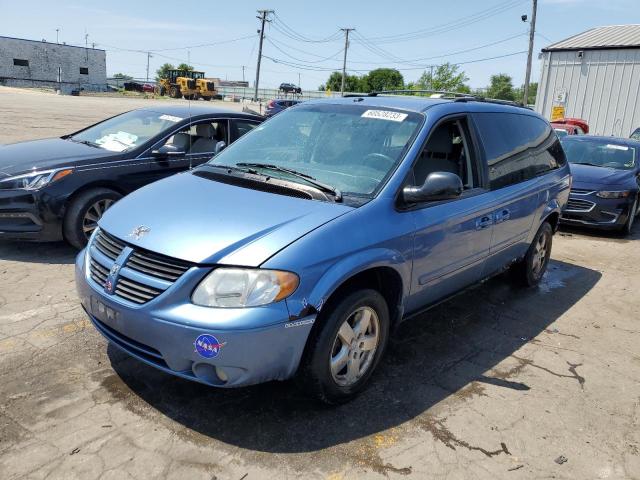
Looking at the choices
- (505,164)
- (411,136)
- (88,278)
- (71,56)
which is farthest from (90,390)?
(71,56)

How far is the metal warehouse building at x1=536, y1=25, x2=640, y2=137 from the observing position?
952 inches

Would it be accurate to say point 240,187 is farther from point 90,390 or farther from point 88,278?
point 90,390

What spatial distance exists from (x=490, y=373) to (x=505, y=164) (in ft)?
5.80

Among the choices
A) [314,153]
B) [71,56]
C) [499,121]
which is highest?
[71,56]

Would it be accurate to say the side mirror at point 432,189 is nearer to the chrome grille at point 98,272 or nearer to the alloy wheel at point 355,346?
the alloy wheel at point 355,346

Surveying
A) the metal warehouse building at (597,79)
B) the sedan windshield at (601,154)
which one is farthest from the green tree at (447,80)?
the sedan windshield at (601,154)

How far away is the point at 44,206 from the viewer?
5.39 m

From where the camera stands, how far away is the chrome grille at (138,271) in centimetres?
274

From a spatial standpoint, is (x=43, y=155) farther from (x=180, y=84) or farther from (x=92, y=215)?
(x=180, y=84)

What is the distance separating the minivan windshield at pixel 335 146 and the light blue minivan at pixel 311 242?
0.04 feet

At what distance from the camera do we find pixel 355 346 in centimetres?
318

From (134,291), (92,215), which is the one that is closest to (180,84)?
(92,215)

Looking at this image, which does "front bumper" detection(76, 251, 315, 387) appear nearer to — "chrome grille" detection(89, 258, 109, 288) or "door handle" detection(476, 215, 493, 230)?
"chrome grille" detection(89, 258, 109, 288)

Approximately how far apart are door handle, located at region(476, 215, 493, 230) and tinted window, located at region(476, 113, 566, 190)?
0.28 m
